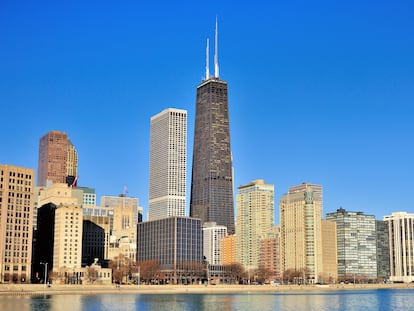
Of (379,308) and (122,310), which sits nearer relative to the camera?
(122,310)

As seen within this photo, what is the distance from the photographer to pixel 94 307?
15612 centimetres

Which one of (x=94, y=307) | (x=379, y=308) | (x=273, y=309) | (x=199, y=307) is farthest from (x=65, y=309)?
(x=379, y=308)

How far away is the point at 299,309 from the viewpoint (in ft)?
520

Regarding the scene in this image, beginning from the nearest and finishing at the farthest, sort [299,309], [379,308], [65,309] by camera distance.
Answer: [65,309] → [299,309] → [379,308]

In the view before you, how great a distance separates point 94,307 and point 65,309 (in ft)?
29.2

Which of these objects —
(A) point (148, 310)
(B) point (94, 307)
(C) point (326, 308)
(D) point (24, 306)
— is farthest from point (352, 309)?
(D) point (24, 306)

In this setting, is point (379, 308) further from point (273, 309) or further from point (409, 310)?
point (273, 309)

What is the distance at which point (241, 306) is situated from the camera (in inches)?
6550

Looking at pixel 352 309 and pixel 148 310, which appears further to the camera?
pixel 352 309

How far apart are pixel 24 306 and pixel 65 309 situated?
33.5 feet

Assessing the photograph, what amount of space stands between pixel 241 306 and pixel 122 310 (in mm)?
30542

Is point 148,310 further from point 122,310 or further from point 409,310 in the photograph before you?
point 409,310

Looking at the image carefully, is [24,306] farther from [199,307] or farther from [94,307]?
[199,307]

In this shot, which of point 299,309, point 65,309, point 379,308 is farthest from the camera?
point 379,308
